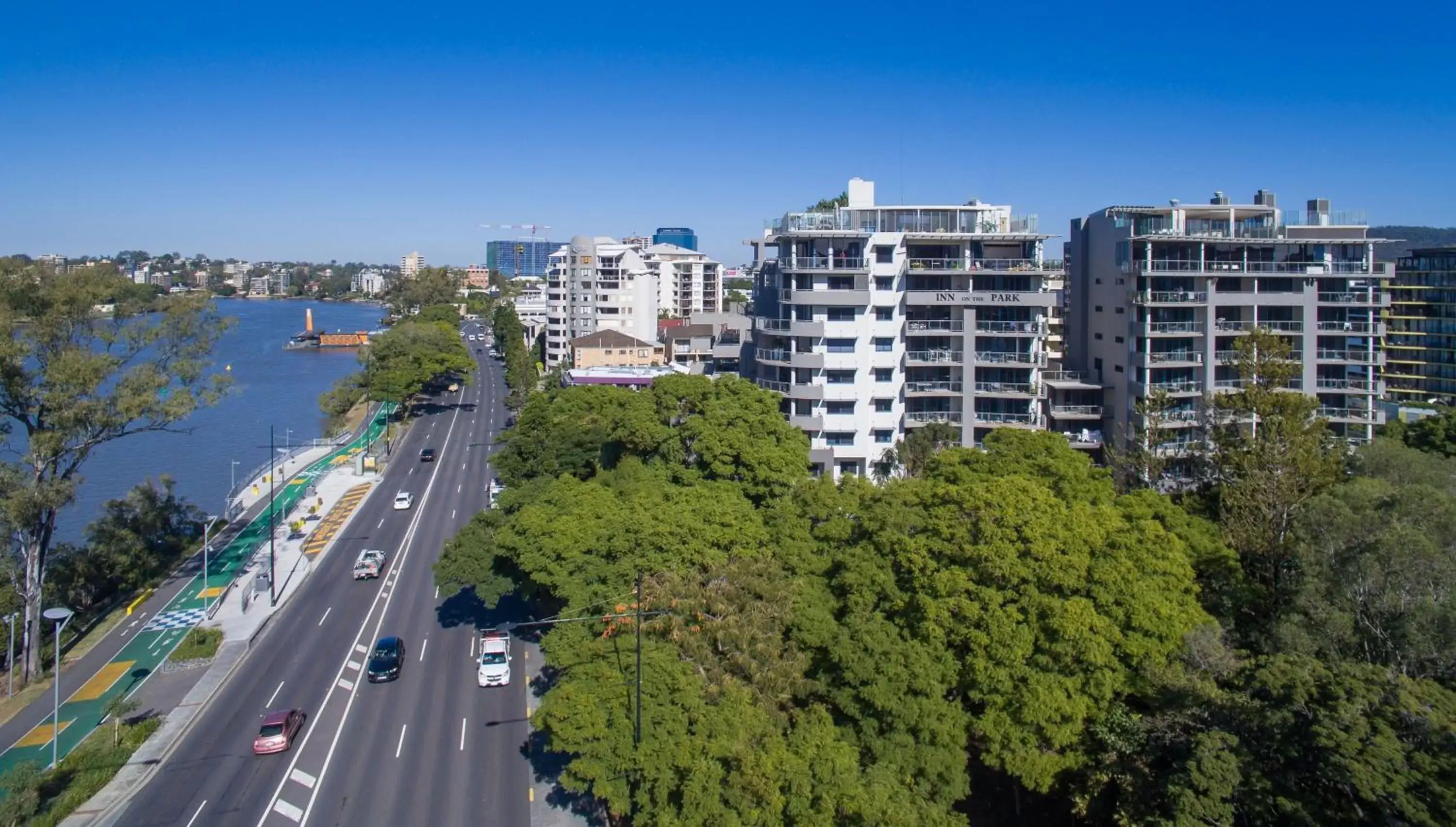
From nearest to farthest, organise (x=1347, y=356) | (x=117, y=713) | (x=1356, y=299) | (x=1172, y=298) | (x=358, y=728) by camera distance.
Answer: (x=117, y=713), (x=358, y=728), (x=1172, y=298), (x=1356, y=299), (x=1347, y=356)

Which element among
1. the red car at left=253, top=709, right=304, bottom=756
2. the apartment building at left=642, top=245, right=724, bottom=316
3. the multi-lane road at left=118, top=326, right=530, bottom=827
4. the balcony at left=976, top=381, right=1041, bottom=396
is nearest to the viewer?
the multi-lane road at left=118, top=326, right=530, bottom=827

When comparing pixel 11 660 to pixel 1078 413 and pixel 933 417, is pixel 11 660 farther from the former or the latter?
pixel 1078 413

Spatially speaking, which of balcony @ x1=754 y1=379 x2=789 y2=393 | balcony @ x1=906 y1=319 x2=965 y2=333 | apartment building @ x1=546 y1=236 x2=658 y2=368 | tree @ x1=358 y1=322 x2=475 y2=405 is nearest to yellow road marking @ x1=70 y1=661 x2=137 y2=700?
balcony @ x1=754 y1=379 x2=789 y2=393

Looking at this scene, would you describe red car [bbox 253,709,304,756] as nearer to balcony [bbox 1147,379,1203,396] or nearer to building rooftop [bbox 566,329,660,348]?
balcony [bbox 1147,379,1203,396]

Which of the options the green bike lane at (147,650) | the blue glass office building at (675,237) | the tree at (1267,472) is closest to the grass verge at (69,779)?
the green bike lane at (147,650)

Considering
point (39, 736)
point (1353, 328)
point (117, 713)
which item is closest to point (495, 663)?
point (117, 713)

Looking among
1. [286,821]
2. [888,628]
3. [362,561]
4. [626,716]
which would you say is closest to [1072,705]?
[888,628]

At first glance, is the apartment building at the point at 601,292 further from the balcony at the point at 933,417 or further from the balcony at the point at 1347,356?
the balcony at the point at 1347,356
